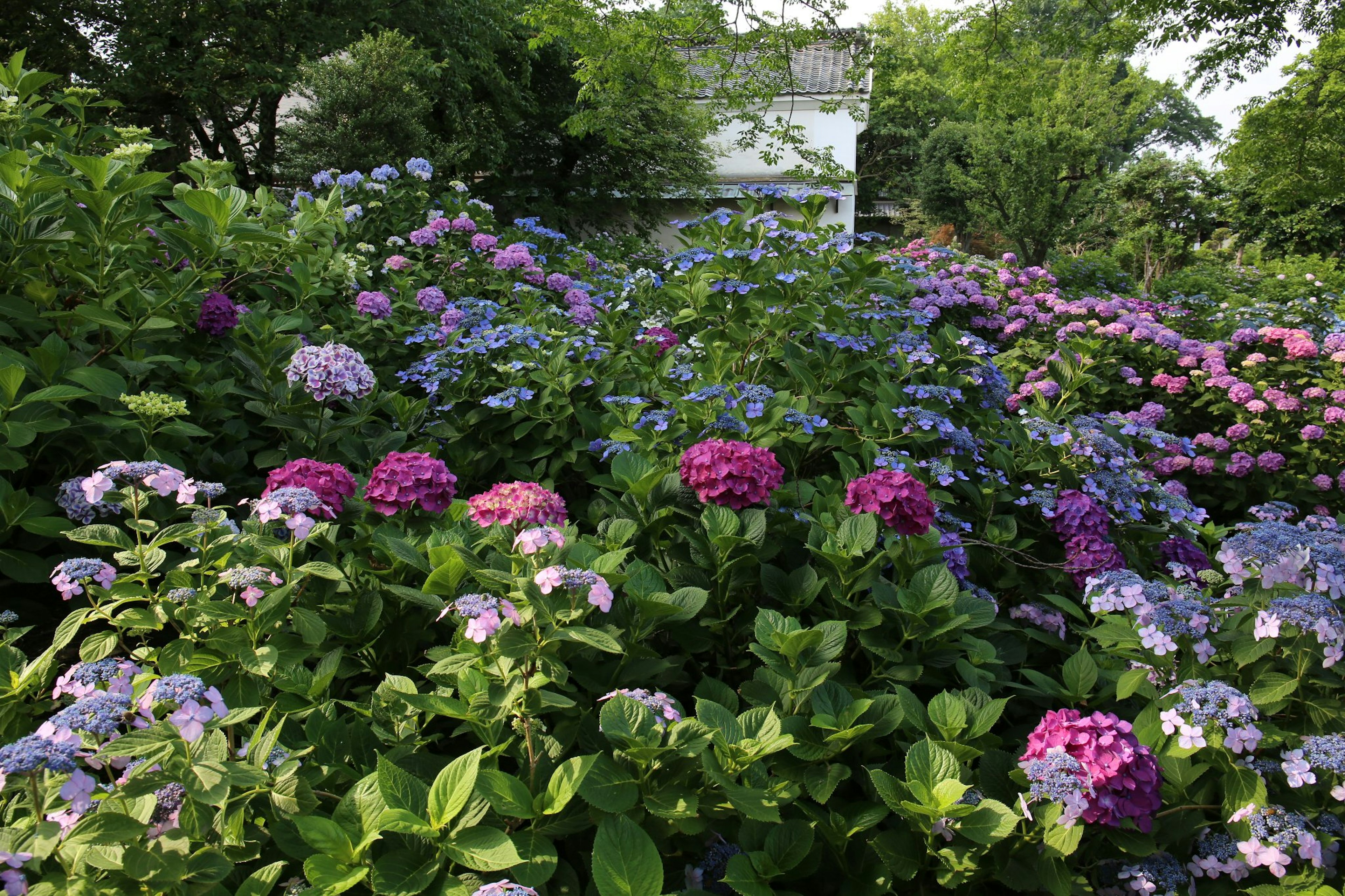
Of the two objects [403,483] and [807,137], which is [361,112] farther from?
[807,137]

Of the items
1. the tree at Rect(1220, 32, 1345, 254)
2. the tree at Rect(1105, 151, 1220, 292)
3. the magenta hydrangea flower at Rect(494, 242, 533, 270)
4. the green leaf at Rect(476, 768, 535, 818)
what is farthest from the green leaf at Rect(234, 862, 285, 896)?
the tree at Rect(1105, 151, 1220, 292)

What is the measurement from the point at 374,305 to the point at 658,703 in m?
2.48

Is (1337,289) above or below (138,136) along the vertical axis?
below

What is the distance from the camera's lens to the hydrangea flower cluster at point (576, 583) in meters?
1.23

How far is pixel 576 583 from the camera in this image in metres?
1.27

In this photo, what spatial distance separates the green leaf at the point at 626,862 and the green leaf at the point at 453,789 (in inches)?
7.8

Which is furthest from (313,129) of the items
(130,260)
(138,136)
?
(130,260)

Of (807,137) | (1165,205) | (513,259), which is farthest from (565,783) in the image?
(1165,205)

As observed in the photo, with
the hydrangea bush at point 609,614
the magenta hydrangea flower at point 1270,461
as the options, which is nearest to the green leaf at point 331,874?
the hydrangea bush at point 609,614

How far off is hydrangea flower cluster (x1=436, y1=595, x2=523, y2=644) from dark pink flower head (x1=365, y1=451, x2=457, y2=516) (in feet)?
2.21

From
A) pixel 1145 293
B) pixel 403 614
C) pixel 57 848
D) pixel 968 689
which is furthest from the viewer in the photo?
pixel 1145 293

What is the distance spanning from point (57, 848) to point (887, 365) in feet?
8.87

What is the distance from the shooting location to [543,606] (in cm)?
128

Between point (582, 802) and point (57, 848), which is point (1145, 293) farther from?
point (57, 848)
